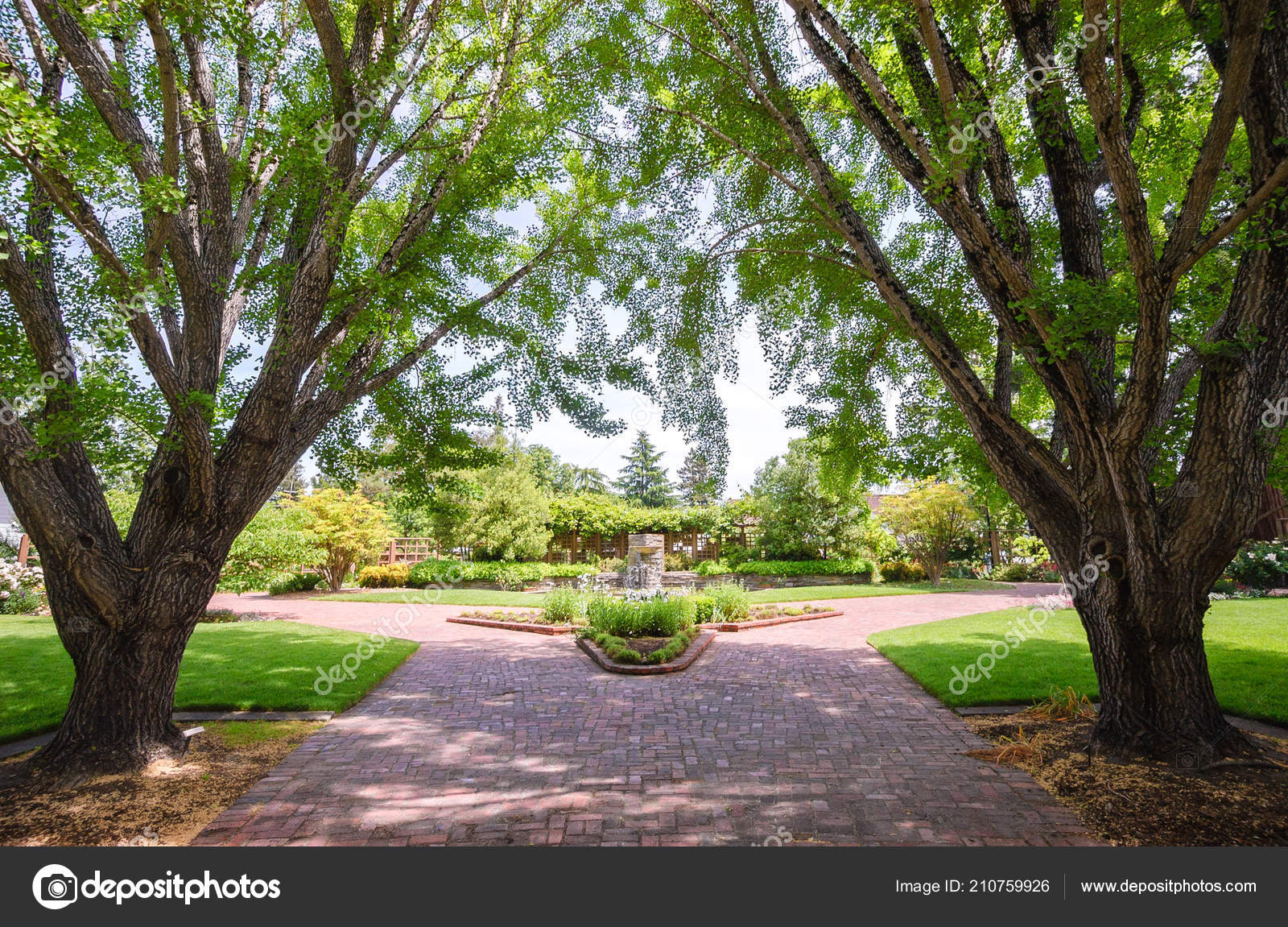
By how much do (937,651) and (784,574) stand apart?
11976 millimetres

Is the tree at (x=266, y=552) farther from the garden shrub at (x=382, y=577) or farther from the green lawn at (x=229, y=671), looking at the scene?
the garden shrub at (x=382, y=577)

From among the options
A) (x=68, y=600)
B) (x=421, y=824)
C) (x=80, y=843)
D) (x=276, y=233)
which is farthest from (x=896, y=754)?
(x=276, y=233)

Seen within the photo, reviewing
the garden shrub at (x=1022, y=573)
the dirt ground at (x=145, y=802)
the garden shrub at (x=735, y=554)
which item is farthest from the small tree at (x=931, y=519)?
the dirt ground at (x=145, y=802)

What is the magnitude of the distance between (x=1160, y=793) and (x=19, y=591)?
19854 mm

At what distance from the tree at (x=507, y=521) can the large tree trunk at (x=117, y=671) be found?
661 inches

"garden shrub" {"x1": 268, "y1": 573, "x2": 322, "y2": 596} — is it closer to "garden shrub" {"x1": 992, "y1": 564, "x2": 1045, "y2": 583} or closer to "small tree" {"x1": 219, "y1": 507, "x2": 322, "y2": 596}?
"small tree" {"x1": 219, "y1": 507, "x2": 322, "y2": 596}

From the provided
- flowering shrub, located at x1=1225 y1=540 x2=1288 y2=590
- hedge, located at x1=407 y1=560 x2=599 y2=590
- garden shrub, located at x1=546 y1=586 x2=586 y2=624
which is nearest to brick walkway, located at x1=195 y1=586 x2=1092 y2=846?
garden shrub, located at x1=546 y1=586 x2=586 y2=624

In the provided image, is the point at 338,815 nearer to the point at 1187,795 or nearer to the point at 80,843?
the point at 80,843

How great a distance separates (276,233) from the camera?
6418mm

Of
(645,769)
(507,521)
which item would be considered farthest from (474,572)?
(645,769)

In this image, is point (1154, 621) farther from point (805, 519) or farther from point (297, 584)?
point (297, 584)

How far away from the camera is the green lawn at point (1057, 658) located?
6059mm

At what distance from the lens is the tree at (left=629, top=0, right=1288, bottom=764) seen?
3676 mm
